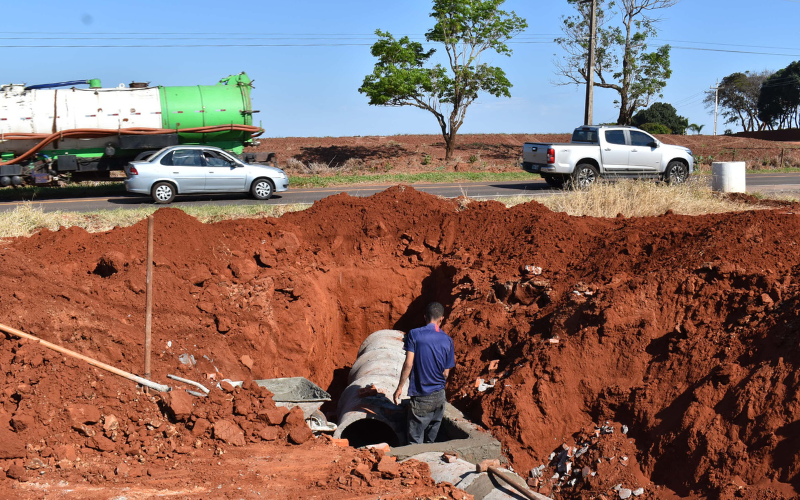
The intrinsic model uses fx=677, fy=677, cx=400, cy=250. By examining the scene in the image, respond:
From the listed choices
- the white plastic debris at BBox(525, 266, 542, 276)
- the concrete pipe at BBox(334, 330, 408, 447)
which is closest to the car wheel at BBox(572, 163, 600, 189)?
the white plastic debris at BBox(525, 266, 542, 276)

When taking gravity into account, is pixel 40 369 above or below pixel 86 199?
below

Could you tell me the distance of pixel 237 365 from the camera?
7863 mm

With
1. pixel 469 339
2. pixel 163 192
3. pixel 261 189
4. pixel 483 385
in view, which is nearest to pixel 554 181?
pixel 261 189

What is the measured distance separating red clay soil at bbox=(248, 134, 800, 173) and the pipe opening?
22410mm

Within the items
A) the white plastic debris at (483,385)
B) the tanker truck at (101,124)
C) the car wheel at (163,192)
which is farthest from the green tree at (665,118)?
the white plastic debris at (483,385)

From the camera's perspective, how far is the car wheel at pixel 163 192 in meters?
17.0

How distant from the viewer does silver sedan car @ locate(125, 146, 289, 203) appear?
16.9 m

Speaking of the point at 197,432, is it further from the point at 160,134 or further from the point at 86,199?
the point at 160,134

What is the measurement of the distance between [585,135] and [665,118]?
31314 mm

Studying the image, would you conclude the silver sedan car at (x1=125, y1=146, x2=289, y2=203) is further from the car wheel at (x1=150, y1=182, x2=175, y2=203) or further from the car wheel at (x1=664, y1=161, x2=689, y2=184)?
the car wheel at (x1=664, y1=161, x2=689, y2=184)

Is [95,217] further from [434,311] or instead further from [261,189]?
[434,311]

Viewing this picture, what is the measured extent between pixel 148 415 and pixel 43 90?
16.4 m

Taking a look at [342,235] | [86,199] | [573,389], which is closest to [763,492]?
[573,389]

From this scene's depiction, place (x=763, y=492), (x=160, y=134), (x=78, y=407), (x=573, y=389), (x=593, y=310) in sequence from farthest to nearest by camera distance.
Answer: (x=160, y=134) → (x=593, y=310) → (x=573, y=389) → (x=78, y=407) → (x=763, y=492)
